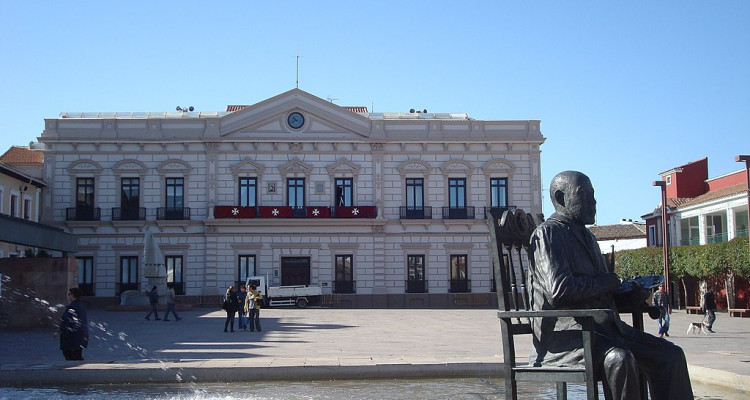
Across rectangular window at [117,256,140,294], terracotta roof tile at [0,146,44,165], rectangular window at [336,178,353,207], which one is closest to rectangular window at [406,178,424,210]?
rectangular window at [336,178,353,207]

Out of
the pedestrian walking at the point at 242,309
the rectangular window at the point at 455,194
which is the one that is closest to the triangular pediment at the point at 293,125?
the rectangular window at the point at 455,194

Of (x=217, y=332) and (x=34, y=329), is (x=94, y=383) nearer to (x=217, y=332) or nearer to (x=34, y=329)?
(x=217, y=332)

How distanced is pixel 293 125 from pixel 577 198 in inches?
1679

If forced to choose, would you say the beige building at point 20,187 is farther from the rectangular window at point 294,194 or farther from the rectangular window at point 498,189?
the rectangular window at point 498,189

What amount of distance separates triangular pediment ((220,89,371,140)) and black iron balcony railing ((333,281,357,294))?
8.58 metres

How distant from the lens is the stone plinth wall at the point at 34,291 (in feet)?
81.3

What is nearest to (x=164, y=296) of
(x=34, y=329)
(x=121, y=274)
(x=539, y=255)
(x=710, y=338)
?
(x=121, y=274)

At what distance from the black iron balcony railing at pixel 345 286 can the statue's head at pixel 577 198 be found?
→ 4156 cm

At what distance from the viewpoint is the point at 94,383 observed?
32.1 ft

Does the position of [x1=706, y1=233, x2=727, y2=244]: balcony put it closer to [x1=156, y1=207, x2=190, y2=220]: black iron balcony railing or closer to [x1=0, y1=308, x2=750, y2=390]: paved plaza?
[x1=0, y1=308, x2=750, y2=390]: paved plaza

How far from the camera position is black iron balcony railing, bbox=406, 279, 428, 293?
47.3 m

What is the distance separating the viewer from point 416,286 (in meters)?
47.5

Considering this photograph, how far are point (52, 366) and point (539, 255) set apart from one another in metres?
7.36

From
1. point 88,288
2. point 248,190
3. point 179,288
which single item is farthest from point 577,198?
point 88,288
